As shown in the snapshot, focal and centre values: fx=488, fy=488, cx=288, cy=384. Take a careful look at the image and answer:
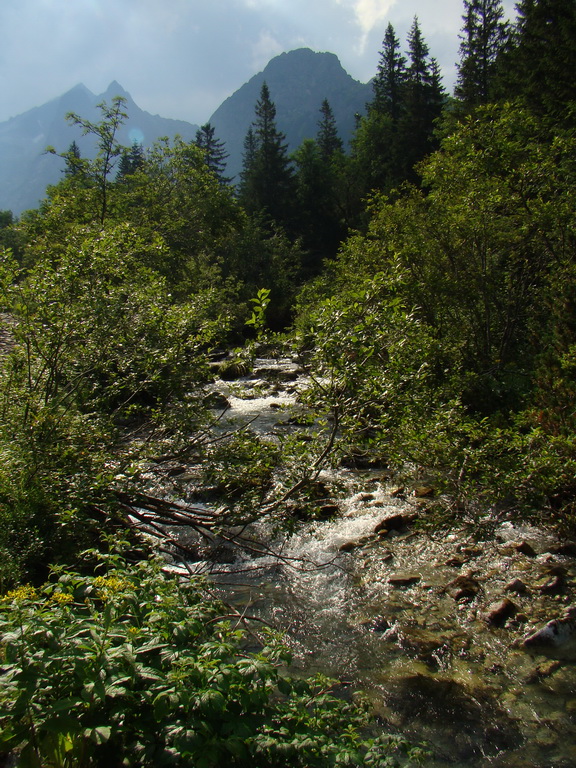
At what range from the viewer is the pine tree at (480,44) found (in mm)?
41219

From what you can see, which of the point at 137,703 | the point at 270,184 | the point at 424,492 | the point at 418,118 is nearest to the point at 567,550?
the point at 424,492

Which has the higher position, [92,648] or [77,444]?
[77,444]

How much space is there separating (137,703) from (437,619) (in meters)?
4.63

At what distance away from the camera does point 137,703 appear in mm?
2770

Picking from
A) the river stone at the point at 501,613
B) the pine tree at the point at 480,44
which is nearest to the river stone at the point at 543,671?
the river stone at the point at 501,613

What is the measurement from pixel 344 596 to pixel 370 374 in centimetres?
335

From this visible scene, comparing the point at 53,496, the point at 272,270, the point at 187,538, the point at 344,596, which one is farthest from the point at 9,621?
the point at 272,270

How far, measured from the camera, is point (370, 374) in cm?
590

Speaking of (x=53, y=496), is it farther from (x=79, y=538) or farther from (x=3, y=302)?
(x=3, y=302)

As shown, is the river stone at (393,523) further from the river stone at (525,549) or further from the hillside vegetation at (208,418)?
the river stone at (525,549)

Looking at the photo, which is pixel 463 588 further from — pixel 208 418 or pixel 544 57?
pixel 544 57

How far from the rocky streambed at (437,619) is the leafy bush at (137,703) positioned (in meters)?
2.27

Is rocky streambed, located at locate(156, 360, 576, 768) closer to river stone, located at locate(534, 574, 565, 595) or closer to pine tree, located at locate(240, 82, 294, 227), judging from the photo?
river stone, located at locate(534, 574, 565, 595)

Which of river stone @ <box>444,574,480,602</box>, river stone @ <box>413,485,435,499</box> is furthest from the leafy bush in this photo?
river stone @ <box>413,485,435,499</box>
